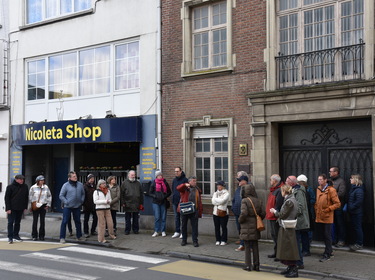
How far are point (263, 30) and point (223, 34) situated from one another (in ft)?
4.28

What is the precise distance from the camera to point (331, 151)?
11102mm

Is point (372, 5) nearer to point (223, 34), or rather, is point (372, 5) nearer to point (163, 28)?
point (223, 34)

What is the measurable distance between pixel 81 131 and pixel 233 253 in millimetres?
7120

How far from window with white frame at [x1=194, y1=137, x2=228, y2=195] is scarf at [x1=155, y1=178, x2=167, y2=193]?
1104 mm

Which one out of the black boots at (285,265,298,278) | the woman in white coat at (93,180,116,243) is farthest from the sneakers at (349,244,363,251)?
the woman in white coat at (93,180,116,243)

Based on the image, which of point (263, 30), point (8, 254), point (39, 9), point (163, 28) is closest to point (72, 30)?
point (39, 9)

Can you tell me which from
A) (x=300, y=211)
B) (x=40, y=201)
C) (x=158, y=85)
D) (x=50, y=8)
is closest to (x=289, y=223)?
(x=300, y=211)

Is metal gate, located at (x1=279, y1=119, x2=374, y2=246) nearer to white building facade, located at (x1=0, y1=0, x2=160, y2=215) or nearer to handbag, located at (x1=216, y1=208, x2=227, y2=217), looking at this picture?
handbag, located at (x1=216, y1=208, x2=227, y2=217)

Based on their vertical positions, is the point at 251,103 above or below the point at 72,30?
below

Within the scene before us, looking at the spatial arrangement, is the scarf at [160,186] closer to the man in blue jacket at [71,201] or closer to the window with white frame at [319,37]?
the man in blue jacket at [71,201]

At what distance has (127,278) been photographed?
8180 mm

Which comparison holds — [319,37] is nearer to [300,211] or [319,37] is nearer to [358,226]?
[358,226]

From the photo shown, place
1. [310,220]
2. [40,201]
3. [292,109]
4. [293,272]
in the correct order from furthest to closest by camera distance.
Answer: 1. [40,201]
2. [292,109]
3. [310,220]
4. [293,272]

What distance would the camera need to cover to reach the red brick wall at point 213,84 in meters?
12.0
